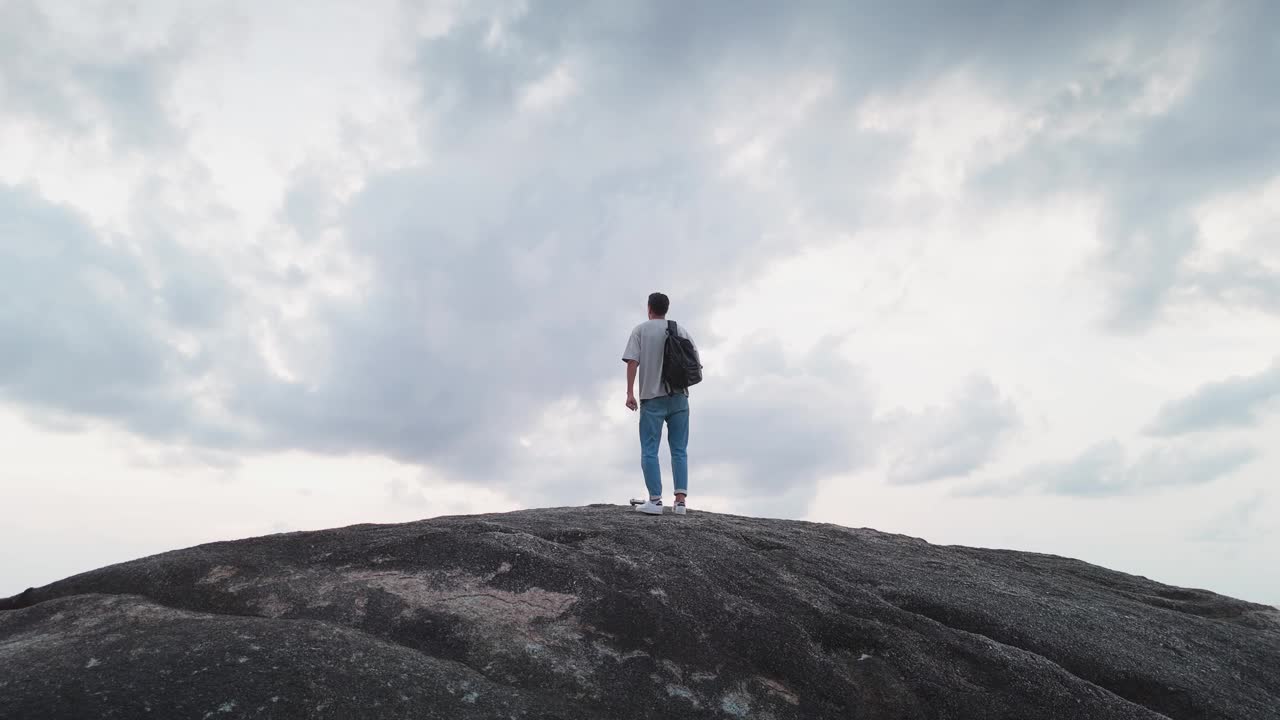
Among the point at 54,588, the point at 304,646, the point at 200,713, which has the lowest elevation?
the point at 200,713

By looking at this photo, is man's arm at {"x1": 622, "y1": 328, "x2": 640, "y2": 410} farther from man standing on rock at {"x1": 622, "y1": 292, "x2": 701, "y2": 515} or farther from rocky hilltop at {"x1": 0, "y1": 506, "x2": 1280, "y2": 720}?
rocky hilltop at {"x1": 0, "y1": 506, "x2": 1280, "y2": 720}

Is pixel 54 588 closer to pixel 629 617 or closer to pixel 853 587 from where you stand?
pixel 629 617

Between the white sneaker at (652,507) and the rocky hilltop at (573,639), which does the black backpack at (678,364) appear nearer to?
the white sneaker at (652,507)

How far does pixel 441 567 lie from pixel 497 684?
1.74 m

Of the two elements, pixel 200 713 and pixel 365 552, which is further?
pixel 365 552

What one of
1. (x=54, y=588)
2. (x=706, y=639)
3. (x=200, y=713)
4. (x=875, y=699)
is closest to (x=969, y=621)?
(x=875, y=699)

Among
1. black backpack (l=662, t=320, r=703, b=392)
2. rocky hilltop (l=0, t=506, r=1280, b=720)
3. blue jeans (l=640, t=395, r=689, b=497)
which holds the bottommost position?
rocky hilltop (l=0, t=506, r=1280, b=720)

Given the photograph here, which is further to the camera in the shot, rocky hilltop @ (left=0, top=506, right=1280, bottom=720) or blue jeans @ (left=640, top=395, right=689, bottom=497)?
blue jeans @ (left=640, top=395, right=689, bottom=497)

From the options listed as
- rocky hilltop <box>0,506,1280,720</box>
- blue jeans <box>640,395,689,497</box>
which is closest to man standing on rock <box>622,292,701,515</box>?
blue jeans <box>640,395,689,497</box>

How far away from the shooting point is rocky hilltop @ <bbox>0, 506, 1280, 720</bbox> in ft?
17.7

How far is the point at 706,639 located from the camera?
6.52 meters

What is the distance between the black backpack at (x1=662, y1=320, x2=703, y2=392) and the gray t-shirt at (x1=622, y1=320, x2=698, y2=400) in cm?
7

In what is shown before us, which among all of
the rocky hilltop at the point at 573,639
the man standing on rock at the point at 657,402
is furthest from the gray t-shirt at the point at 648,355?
the rocky hilltop at the point at 573,639

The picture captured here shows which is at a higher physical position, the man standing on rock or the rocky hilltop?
the man standing on rock
